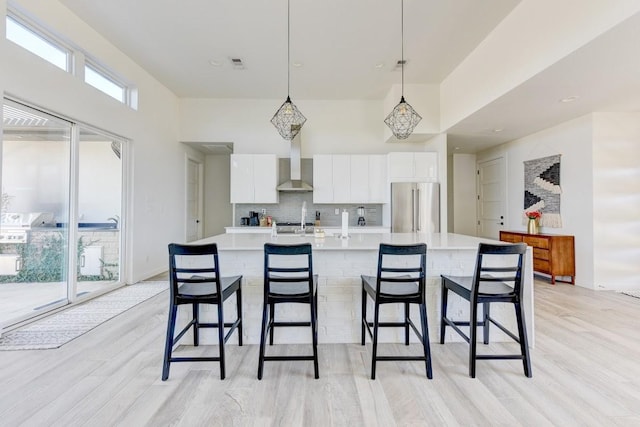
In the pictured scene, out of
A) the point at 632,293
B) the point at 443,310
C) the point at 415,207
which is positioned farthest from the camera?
the point at 415,207

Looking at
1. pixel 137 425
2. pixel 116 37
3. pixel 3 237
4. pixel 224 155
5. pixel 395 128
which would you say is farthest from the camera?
pixel 224 155

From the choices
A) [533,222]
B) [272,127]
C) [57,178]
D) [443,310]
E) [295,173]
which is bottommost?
[443,310]

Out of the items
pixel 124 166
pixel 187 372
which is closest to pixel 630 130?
pixel 187 372

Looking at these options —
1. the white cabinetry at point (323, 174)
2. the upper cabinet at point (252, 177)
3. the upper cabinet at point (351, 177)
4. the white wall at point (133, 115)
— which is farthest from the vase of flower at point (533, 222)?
the white wall at point (133, 115)

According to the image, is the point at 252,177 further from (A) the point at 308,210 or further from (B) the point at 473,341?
(B) the point at 473,341

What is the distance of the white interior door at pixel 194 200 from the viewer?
258 inches

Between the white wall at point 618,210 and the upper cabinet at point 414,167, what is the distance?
2.30 metres

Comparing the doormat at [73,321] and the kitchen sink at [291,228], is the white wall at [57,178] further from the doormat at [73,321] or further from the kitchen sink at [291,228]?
the kitchen sink at [291,228]

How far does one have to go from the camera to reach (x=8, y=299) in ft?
10.1

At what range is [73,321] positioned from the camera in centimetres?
328

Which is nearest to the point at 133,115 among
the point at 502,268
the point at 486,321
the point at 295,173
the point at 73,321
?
the point at 295,173

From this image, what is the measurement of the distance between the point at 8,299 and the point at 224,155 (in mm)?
4924

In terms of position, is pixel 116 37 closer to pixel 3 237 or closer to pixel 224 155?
pixel 3 237

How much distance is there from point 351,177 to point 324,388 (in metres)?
4.14
